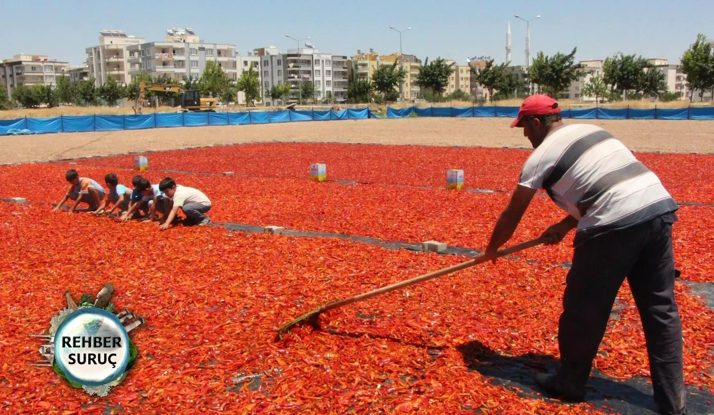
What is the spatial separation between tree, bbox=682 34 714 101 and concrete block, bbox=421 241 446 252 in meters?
58.3

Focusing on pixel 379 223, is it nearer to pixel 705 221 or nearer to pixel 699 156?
pixel 705 221

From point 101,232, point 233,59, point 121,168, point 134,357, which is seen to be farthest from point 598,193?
point 233,59

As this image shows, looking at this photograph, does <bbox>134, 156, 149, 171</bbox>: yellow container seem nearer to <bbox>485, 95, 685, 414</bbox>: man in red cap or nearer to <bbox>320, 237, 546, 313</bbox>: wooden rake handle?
<bbox>320, 237, 546, 313</bbox>: wooden rake handle

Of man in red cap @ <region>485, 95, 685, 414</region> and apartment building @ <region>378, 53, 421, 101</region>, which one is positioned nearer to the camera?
man in red cap @ <region>485, 95, 685, 414</region>

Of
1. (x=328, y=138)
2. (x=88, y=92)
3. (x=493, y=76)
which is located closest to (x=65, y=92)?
(x=88, y=92)

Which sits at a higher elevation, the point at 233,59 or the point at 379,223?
the point at 233,59

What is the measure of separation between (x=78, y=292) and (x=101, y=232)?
3.14 meters

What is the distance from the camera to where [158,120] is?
4106 cm

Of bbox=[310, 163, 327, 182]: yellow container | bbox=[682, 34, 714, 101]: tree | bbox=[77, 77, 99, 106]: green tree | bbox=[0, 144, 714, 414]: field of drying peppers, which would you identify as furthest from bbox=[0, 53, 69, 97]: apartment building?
bbox=[0, 144, 714, 414]: field of drying peppers

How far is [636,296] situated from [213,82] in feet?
283

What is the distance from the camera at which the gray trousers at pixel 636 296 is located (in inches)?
136

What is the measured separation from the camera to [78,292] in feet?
19.7

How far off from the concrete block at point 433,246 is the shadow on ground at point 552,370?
2.86m

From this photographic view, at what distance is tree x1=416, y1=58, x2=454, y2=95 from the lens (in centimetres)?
7706
